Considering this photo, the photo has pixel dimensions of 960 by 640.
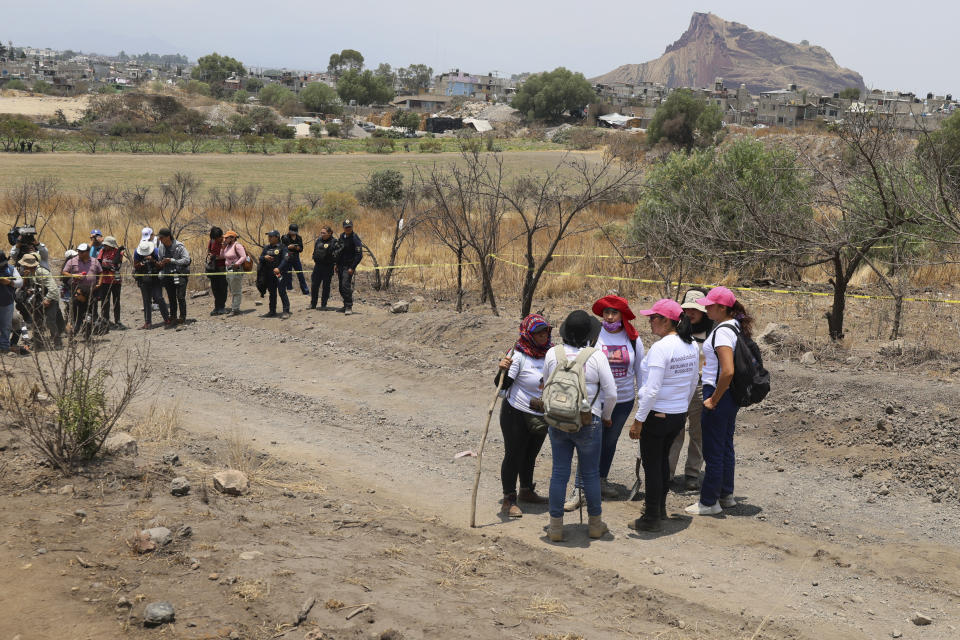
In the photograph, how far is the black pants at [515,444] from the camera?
699cm

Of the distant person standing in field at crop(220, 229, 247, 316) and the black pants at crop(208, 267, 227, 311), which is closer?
the distant person standing in field at crop(220, 229, 247, 316)

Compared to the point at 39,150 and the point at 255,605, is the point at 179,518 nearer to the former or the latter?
the point at 255,605

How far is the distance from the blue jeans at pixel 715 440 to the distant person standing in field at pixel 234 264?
10.4 m

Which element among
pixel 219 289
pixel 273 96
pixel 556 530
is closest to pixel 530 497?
pixel 556 530

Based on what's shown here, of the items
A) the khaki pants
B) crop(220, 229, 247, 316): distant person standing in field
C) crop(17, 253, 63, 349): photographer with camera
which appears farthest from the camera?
crop(220, 229, 247, 316): distant person standing in field

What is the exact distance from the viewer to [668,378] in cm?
654

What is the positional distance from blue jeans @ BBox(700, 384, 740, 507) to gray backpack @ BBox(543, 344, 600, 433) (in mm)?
1301

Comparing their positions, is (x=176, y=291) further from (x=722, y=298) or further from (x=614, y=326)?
(x=722, y=298)

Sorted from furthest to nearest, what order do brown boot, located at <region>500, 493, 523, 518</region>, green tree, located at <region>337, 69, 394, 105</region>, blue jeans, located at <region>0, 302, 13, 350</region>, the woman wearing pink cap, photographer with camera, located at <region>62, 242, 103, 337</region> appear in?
green tree, located at <region>337, 69, 394, 105</region> → photographer with camera, located at <region>62, 242, 103, 337</region> → blue jeans, located at <region>0, 302, 13, 350</region> → brown boot, located at <region>500, 493, 523, 518</region> → the woman wearing pink cap

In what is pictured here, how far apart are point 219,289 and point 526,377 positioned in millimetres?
10289

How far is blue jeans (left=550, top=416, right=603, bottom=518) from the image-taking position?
21.0ft

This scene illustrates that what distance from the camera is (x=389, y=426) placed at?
9938mm

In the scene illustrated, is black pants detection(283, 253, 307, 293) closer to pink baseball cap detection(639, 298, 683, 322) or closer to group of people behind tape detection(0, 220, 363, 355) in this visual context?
group of people behind tape detection(0, 220, 363, 355)

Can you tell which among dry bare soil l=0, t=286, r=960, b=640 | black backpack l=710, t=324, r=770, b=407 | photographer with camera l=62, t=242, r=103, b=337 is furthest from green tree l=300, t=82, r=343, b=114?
black backpack l=710, t=324, r=770, b=407
